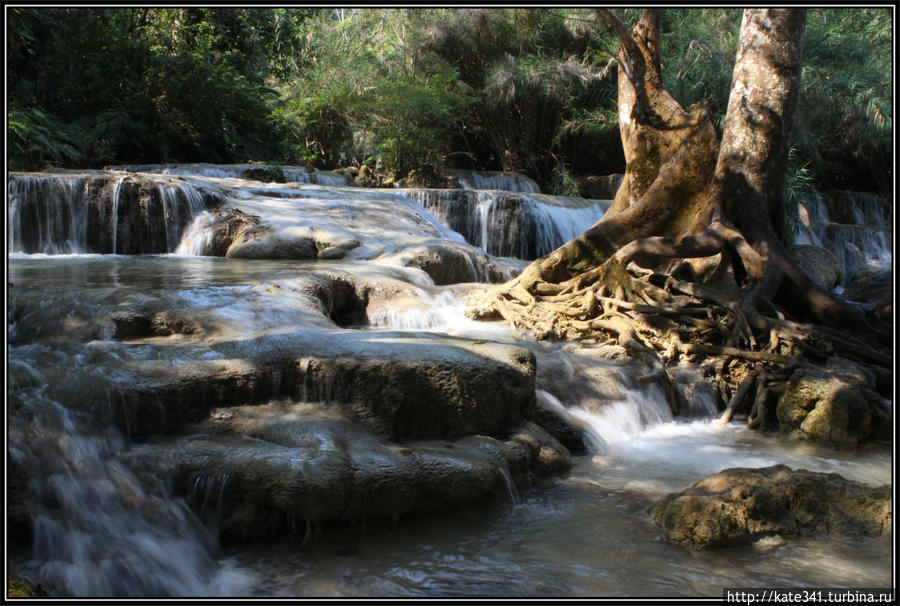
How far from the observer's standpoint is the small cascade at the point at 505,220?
14172 millimetres

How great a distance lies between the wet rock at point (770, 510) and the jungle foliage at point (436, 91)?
14915 millimetres

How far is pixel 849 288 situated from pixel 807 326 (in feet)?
13.4

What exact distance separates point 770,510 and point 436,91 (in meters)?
16.9

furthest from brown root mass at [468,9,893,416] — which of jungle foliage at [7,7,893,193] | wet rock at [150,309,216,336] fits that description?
jungle foliage at [7,7,893,193]

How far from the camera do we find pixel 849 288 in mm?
10305

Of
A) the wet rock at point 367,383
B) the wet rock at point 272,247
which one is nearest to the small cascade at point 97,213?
the wet rock at point 272,247

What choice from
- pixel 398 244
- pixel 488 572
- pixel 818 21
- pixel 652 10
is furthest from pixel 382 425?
pixel 818 21

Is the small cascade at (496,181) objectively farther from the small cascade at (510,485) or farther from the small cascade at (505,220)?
the small cascade at (510,485)

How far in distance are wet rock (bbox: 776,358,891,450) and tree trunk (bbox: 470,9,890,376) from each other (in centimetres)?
62

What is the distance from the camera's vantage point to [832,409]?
5.54 metres

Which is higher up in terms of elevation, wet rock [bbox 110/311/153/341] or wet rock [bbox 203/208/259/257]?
wet rock [bbox 203/208/259/257]

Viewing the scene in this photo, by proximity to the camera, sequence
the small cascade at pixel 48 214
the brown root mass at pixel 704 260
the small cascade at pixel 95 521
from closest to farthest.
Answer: the small cascade at pixel 95 521
the brown root mass at pixel 704 260
the small cascade at pixel 48 214

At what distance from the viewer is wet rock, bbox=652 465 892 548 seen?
3.60 metres

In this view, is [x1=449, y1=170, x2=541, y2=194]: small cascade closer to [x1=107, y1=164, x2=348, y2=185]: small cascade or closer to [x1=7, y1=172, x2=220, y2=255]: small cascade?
[x1=107, y1=164, x2=348, y2=185]: small cascade
